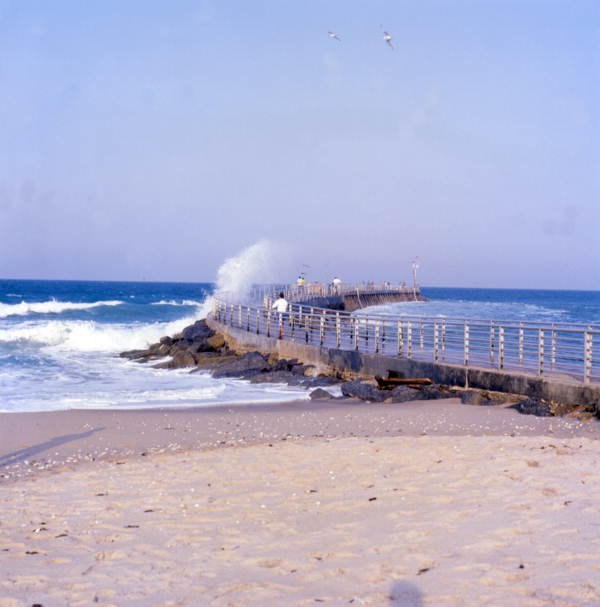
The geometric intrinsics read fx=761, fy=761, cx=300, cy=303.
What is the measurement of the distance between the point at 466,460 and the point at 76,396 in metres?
10.1

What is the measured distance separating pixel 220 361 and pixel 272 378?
14.2 ft

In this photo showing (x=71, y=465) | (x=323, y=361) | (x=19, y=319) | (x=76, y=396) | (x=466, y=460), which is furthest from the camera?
(x=19, y=319)

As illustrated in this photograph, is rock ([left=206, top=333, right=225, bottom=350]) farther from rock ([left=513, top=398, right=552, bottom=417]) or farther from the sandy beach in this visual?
the sandy beach

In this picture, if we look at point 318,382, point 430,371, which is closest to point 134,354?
point 318,382

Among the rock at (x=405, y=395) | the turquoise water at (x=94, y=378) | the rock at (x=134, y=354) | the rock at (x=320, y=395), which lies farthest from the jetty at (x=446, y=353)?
the rock at (x=134, y=354)

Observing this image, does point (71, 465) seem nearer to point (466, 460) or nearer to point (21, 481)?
point (21, 481)

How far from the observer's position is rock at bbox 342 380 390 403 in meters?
13.8

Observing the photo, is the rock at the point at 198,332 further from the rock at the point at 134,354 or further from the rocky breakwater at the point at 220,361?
the rock at the point at 134,354

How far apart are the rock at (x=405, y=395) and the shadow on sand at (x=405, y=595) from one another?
9301 millimetres

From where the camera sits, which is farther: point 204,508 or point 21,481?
point 21,481

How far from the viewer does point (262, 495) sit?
20.3 feet

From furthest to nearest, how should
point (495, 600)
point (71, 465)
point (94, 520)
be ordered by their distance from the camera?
point (71, 465) → point (94, 520) → point (495, 600)

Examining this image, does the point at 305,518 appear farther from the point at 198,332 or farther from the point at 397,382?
the point at 198,332

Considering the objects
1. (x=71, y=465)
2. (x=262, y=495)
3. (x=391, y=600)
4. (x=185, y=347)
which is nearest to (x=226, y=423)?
(x=71, y=465)
